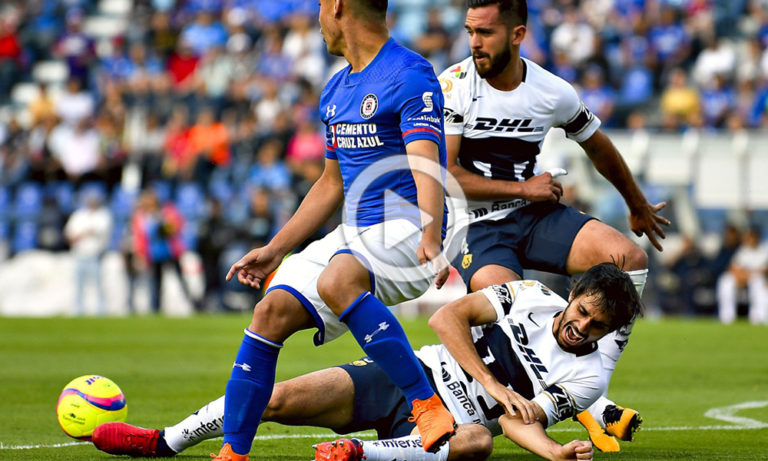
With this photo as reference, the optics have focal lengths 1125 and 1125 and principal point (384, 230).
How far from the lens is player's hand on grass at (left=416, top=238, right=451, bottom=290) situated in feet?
15.3

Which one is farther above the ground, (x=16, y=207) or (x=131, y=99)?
(x=131, y=99)

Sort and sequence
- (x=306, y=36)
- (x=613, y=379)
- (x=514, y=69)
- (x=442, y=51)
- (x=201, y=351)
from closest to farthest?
1. (x=514, y=69)
2. (x=613, y=379)
3. (x=201, y=351)
4. (x=442, y=51)
5. (x=306, y=36)

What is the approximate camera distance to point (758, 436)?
6652 mm

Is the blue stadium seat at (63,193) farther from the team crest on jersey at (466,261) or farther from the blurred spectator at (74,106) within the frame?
the team crest on jersey at (466,261)

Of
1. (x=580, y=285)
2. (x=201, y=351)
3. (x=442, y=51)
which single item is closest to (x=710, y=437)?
(x=580, y=285)

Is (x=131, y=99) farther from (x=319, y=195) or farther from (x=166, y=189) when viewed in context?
Result: (x=319, y=195)

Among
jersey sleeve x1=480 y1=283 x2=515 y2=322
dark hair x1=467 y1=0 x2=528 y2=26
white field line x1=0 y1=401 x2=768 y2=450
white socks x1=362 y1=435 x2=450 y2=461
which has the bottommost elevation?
white field line x1=0 y1=401 x2=768 y2=450

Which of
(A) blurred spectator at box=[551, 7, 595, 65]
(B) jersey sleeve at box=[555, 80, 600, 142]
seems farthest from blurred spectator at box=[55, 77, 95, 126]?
(B) jersey sleeve at box=[555, 80, 600, 142]

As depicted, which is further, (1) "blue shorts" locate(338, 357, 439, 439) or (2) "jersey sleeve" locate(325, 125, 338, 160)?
(1) "blue shorts" locate(338, 357, 439, 439)

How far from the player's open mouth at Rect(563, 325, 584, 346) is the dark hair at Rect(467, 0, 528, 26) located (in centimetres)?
188

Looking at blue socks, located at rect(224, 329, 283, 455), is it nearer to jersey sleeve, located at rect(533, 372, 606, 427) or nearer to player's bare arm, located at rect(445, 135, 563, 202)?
jersey sleeve, located at rect(533, 372, 606, 427)

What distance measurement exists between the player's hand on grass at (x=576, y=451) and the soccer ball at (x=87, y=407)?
2.65 metres

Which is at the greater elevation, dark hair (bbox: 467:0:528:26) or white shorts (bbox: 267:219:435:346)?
dark hair (bbox: 467:0:528:26)

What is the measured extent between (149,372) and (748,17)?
14.9 m
